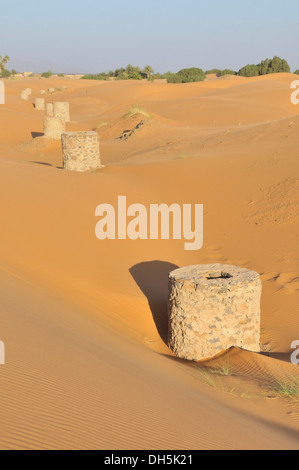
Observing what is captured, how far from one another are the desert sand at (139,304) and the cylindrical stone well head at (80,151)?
0.63 meters

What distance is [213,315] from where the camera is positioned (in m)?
6.14

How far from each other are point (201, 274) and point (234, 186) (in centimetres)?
626

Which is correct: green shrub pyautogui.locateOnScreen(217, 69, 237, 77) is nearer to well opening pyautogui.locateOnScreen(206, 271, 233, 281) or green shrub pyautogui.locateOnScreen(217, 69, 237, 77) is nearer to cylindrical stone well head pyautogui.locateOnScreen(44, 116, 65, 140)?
cylindrical stone well head pyautogui.locateOnScreen(44, 116, 65, 140)

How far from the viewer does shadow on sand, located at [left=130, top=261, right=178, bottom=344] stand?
7.29 m

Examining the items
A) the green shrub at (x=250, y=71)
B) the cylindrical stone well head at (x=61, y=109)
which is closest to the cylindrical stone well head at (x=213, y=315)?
the cylindrical stone well head at (x=61, y=109)

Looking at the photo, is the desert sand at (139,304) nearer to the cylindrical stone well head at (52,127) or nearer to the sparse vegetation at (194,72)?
the cylindrical stone well head at (52,127)

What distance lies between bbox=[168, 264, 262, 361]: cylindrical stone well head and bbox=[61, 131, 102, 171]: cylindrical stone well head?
31.2 feet

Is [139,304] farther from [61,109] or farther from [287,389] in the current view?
[61,109]

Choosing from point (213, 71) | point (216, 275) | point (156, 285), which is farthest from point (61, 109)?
point (213, 71)

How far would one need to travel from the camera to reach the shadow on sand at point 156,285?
7289 mm

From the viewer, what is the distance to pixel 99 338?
5270 mm

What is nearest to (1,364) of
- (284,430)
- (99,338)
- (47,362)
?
(47,362)

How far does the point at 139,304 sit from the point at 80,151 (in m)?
8.90

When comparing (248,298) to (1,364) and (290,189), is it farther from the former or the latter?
(290,189)
